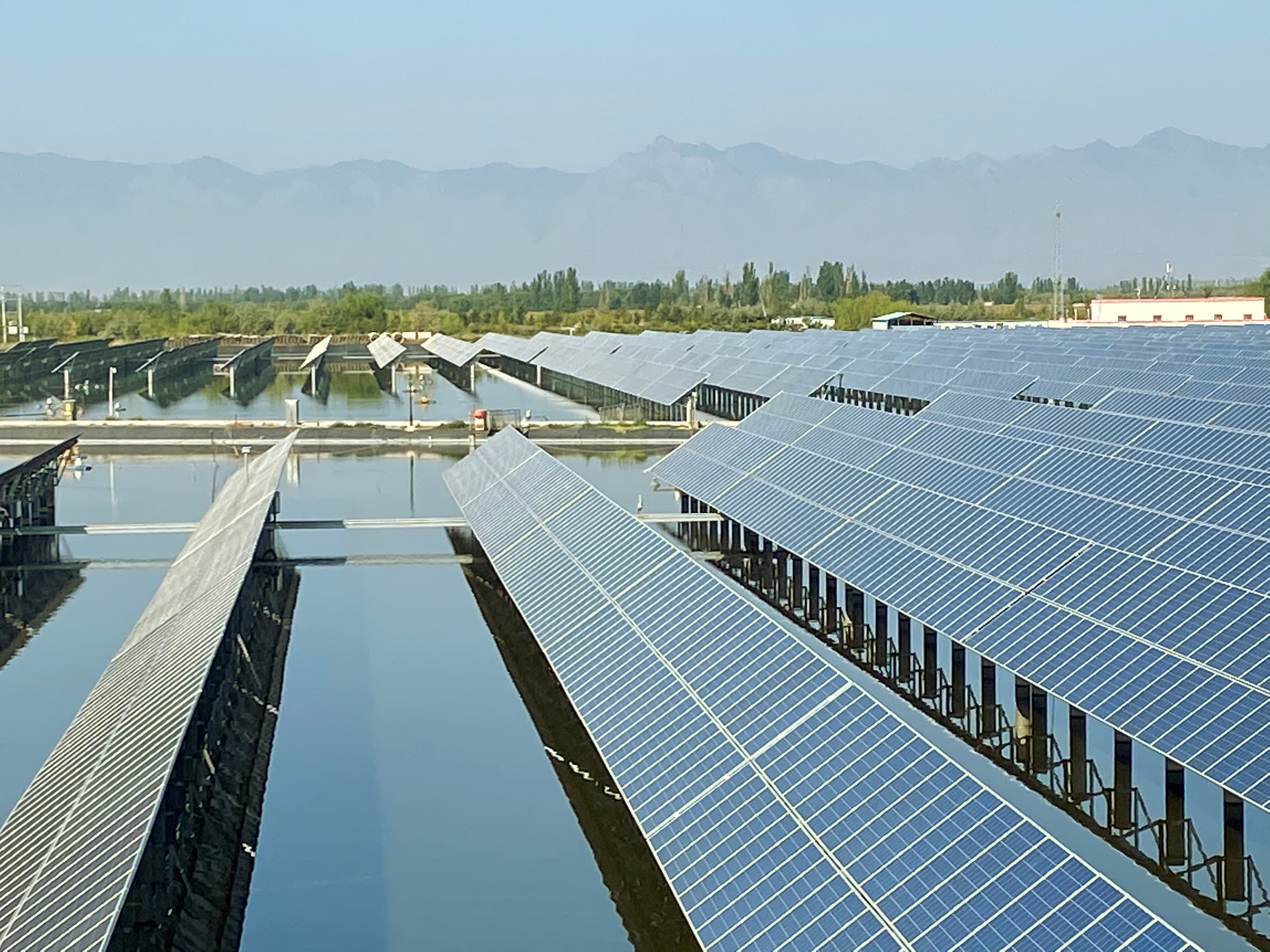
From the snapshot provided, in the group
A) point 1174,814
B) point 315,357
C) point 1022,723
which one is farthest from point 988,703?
point 315,357

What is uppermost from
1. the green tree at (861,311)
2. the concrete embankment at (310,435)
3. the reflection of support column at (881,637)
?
the green tree at (861,311)

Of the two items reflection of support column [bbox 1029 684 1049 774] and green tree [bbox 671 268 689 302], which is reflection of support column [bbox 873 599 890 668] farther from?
green tree [bbox 671 268 689 302]

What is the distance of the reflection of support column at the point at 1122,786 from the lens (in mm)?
16422

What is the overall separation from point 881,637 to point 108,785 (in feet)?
42.1

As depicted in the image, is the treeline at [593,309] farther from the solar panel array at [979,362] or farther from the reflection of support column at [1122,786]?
the reflection of support column at [1122,786]

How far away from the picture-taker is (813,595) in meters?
26.8

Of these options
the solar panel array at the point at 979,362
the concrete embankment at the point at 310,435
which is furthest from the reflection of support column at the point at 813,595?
the concrete embankment at the point at 310,435

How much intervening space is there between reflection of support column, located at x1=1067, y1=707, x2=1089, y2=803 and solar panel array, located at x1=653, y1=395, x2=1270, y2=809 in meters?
1.12

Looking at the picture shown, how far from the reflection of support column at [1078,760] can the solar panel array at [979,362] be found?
12240 mm

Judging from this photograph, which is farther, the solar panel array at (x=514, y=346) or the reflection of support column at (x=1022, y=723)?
the solar panel array at (x=514, y=346)

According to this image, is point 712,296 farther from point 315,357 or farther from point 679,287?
point 315,357

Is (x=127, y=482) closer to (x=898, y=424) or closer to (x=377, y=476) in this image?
(x=377, y=476)

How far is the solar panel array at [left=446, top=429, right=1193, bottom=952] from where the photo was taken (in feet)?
31.6

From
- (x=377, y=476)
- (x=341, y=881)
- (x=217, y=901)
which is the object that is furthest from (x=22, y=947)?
(x=377, y=476)
